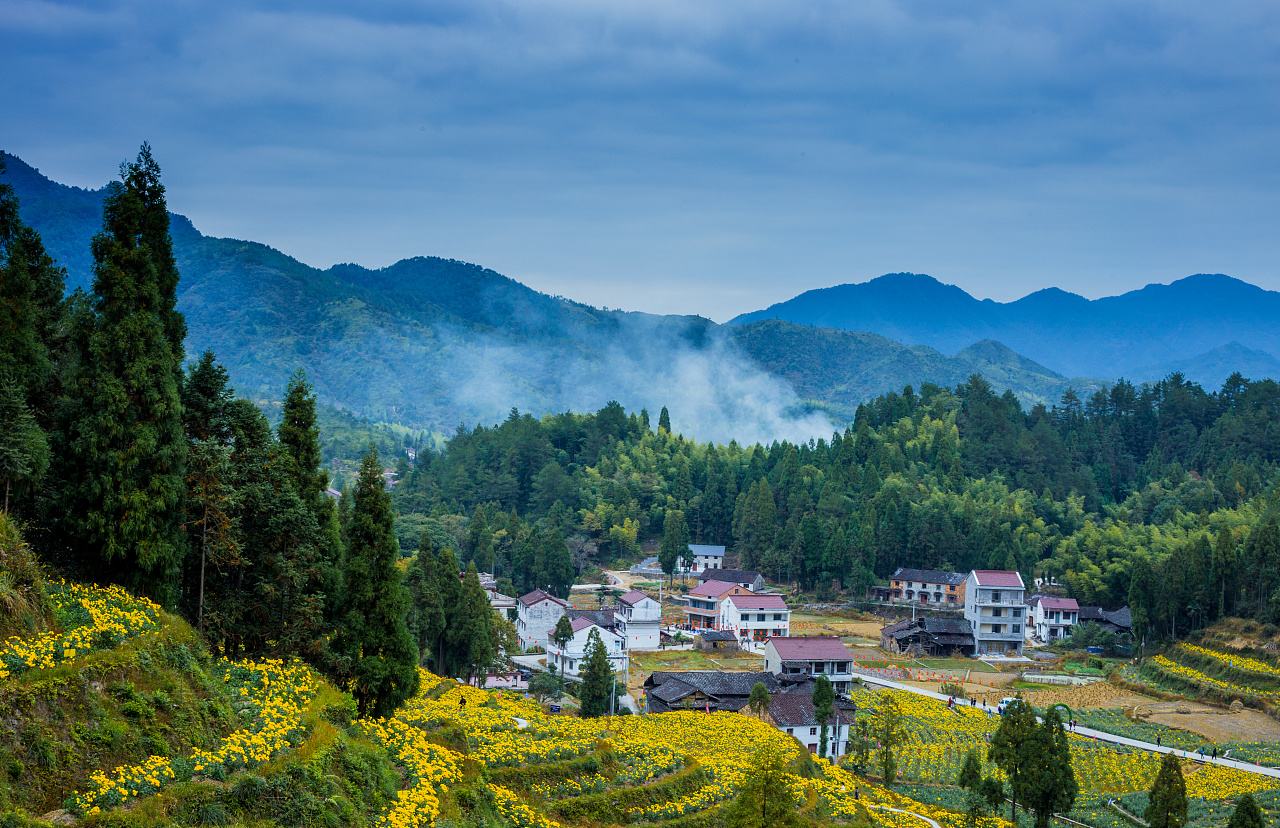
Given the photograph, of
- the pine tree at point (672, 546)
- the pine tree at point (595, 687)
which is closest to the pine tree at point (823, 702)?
the pine tree at point (595, 687)

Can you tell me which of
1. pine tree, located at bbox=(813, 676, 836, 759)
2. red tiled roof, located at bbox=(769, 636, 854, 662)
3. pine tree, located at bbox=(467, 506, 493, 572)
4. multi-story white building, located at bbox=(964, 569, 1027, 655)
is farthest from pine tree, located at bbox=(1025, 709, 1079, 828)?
pine tree, located at bbox=(467, 506, 493, 572)

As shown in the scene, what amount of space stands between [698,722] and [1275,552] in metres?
36.8

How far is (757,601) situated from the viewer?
6275 cm

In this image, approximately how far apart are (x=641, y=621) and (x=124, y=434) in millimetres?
44571

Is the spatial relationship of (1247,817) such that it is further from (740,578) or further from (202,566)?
(740,578)

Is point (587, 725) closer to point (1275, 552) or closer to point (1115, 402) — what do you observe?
point (1275, 552)

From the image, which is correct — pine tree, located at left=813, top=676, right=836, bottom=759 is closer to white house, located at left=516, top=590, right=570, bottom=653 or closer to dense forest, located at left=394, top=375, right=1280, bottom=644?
white house, located at left=516, top=590, right=570, bottom=653

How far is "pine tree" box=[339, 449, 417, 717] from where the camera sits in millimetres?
20703

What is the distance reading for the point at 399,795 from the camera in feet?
53.2

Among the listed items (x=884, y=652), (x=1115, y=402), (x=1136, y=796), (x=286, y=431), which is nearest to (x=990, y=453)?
(x=1115, y=402)

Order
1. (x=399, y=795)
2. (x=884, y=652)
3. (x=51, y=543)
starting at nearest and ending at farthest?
(x=399, y=795), (x=51, y=543), (x=884, y=652)

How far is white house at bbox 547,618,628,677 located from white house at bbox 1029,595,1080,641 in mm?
27087

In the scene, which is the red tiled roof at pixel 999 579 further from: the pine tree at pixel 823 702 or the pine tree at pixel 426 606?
the pine tree at pixel 426 606

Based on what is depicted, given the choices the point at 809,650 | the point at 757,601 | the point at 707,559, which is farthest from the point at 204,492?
the point at 707,559
